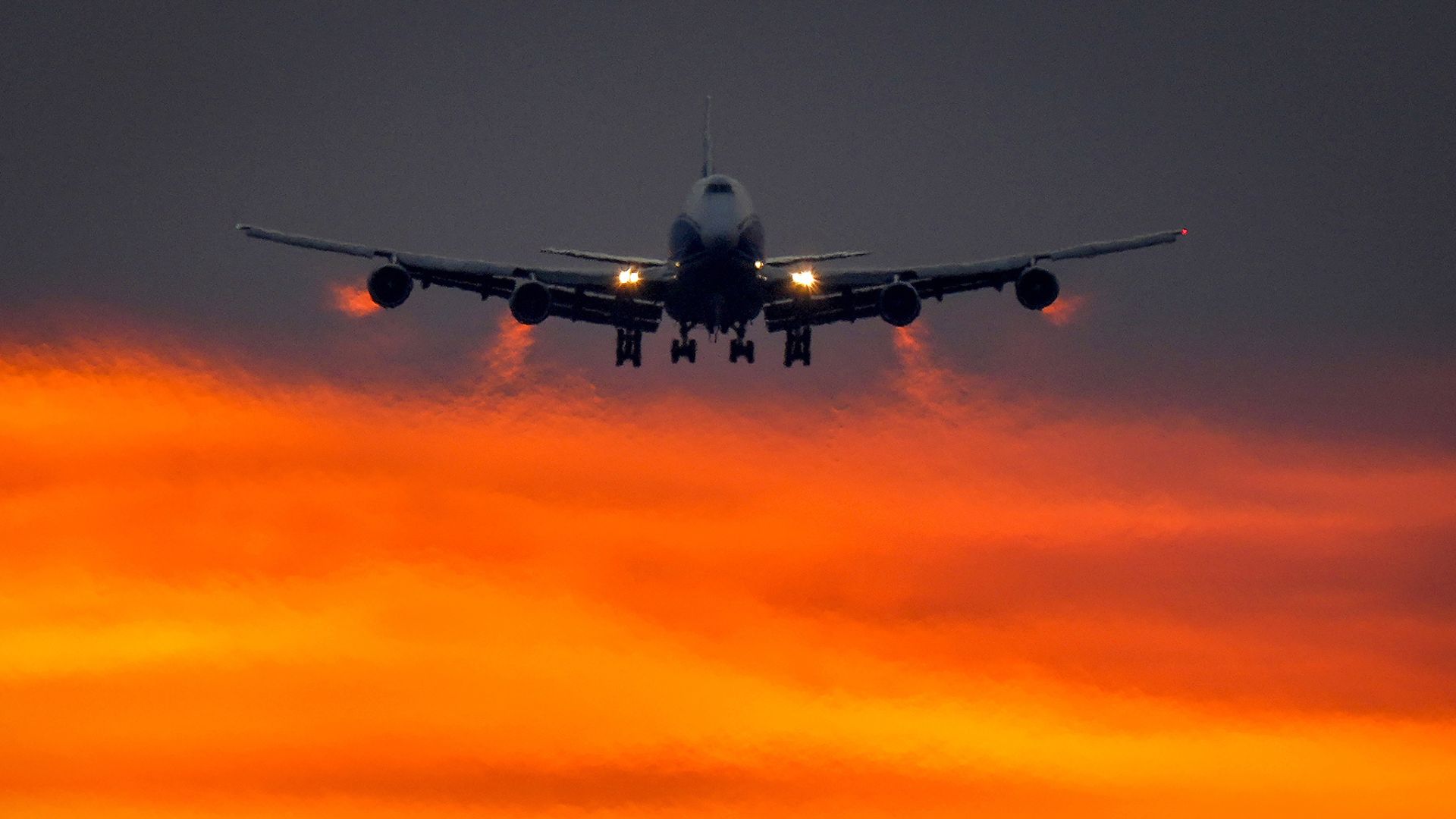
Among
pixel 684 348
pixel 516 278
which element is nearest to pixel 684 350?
pixel 684 348

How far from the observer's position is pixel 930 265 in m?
66.9

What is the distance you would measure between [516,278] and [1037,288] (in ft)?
55.1

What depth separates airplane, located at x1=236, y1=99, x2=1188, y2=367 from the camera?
63531mm

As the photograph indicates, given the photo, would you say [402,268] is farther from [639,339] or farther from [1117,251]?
[1117,251]

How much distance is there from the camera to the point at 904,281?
2613 inches

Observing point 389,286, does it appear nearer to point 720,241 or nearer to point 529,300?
point 529,300

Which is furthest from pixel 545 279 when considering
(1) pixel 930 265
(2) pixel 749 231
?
(1) pixel 930 265

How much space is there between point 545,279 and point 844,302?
1023cm

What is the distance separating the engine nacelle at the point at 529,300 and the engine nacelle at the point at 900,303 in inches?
427

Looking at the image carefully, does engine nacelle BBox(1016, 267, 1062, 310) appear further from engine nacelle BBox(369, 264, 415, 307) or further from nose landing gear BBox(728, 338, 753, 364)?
engine nacelle BBox(369, 264, 415, 307)

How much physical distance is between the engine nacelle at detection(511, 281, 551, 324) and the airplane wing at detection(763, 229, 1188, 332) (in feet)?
24.4

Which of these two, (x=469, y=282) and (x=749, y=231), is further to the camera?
(x=469, y=282)

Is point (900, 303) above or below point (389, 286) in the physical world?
below

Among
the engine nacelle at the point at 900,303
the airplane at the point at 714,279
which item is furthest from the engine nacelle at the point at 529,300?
the engine nacelle at the point at 900,303
